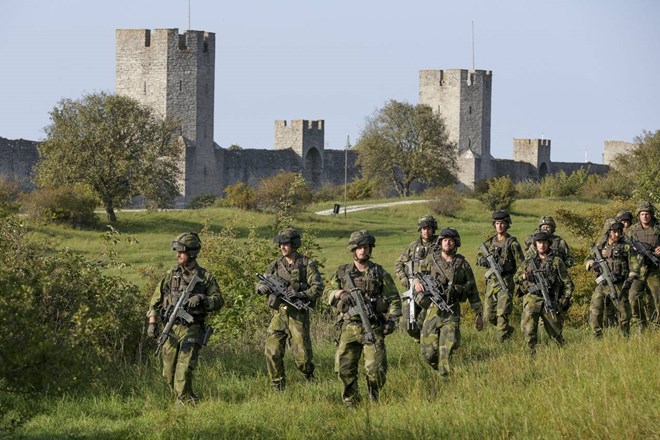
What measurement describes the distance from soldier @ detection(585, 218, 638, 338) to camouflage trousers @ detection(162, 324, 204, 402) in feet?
20.4

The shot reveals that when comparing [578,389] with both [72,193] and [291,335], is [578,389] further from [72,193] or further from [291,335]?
[72,193]

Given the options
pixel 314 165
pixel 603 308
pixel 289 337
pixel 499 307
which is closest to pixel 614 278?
pixel 603 308

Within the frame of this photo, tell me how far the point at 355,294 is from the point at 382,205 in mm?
46108

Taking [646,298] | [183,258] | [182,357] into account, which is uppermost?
[183,258]

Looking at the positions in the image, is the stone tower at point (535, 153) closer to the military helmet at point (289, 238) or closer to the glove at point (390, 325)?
the military helmet at point (289, 238)

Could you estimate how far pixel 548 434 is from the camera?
430 inches

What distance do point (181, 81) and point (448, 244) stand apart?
172 ft

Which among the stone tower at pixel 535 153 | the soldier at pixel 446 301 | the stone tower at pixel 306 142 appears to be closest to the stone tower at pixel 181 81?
the stone tower at pixel 306 142

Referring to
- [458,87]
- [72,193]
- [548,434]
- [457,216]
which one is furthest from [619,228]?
[458,87]

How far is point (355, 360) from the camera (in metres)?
13.1

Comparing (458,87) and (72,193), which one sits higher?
(458,87)

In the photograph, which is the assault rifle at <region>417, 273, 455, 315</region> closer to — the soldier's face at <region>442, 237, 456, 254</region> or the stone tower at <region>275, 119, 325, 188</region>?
the soldier's face at <region>442, 237, 456, 254</region>

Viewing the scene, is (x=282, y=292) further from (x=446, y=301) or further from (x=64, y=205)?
(x=64, y=205)

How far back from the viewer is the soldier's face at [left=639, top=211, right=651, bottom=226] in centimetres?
1869
